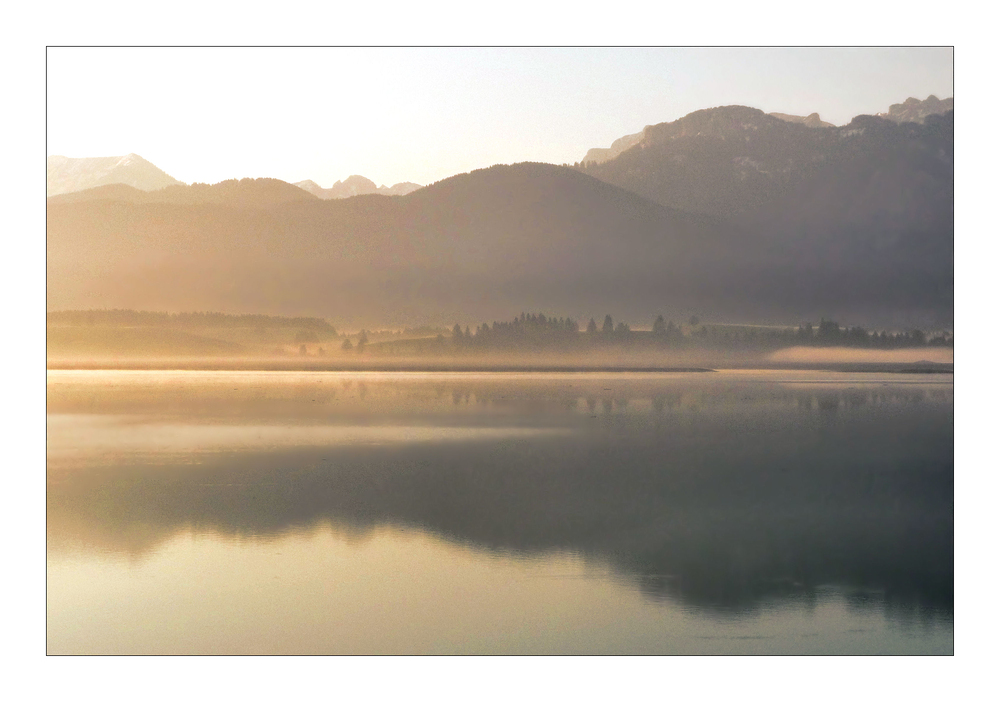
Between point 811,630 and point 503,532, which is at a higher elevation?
point 503,532

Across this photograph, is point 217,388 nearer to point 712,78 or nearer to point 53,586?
point 53,586

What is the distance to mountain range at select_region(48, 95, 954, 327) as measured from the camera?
691 centimetres

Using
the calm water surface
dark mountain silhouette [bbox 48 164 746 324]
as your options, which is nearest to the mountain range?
dark mountain silhouette [bbox 48 164 746 324]

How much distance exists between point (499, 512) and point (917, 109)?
5422 millimetres

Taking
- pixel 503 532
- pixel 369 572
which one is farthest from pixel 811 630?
pixel 369 572

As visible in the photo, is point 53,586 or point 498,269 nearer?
point 53,586

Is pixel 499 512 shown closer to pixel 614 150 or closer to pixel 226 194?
pixel 614 150

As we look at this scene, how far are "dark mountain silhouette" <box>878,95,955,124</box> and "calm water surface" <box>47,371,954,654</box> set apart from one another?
2474 mm

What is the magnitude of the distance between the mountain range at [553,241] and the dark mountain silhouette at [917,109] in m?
0.25

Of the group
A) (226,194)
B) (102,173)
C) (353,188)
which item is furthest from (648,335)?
(102,173)

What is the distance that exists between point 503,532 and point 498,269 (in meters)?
2.71

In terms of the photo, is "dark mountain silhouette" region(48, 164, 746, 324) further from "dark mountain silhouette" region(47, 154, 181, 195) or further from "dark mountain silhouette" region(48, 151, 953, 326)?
"dark mountain silhouette" region(47, 154, 181, 195)

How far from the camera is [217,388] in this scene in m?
7.09

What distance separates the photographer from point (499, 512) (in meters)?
6.25
